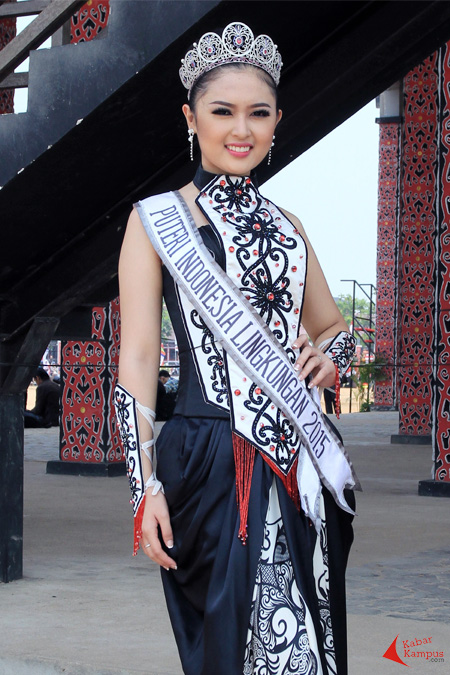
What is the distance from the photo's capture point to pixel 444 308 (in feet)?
26.2

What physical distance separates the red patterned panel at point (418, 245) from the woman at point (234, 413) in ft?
36.1

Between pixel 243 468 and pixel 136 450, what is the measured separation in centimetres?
→ 22

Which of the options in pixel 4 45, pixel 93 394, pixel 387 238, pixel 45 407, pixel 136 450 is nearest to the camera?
pixel 136 450

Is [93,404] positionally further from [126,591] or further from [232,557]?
[232,557]

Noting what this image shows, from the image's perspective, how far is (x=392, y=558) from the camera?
5605mm

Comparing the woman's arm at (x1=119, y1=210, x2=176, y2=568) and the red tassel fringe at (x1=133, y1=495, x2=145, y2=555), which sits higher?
the woman's arm at (x1=119, y1=210, x2=176, y2=568)

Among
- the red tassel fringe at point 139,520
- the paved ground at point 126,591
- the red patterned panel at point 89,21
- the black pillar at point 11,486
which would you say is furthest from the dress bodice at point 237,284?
the red patterned panel at point 89,21

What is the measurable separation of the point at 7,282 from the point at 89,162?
3.60 ft

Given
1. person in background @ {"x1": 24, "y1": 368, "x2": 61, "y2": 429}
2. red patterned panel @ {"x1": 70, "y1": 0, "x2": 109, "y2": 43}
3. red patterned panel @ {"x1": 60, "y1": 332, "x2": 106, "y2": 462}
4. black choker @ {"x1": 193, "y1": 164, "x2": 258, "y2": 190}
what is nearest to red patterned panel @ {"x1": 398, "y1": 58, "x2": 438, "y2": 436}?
person in background @ {"x1": 24, "y1": 368, "x2": 61, "y2": 429}

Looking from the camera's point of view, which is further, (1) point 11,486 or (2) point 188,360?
(1) point 11,486

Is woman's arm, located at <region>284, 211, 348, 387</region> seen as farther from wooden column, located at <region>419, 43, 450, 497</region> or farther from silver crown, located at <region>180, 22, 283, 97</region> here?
wooden column, located at <region>419, 43, 450, 497</region>

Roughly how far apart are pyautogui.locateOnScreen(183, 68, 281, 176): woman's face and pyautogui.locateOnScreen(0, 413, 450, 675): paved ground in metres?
1.07

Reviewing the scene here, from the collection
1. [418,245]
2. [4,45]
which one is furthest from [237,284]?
[418,245]

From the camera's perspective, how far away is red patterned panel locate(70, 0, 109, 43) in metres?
9.10
